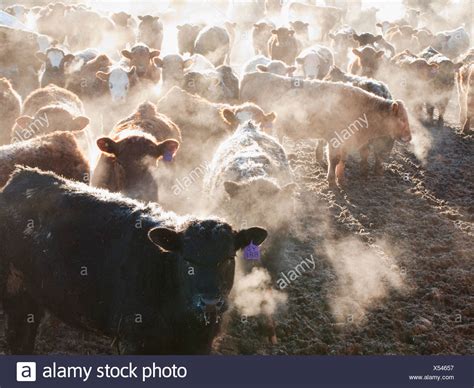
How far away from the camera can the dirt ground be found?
536 centimetres

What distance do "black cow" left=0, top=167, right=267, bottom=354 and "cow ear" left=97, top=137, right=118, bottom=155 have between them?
6.55 ft

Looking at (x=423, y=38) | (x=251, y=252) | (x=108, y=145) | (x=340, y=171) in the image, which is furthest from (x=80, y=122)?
(x=423, y=38)

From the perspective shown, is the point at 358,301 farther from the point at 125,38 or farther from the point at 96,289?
the point at 125,38

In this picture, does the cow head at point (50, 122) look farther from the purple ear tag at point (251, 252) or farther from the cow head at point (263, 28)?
the cow head at point (263, 28)

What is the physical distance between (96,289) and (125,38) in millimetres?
19315

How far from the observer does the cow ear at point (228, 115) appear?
8.73 meters

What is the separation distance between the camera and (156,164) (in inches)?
266

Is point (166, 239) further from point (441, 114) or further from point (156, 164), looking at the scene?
point (441, 114)

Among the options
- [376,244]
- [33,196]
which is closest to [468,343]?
[376,244]

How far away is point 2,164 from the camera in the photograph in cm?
573

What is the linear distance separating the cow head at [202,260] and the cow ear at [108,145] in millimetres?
2847

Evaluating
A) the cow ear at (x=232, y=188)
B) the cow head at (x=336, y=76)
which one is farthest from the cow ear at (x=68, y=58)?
the cow ear at (x=232, y=188)

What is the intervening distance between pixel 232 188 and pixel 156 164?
5.39 ft

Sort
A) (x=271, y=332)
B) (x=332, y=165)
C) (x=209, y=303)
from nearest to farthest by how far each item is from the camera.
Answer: (x=209, y=303) < (x=271, y=332) < (x=332, y=165)
